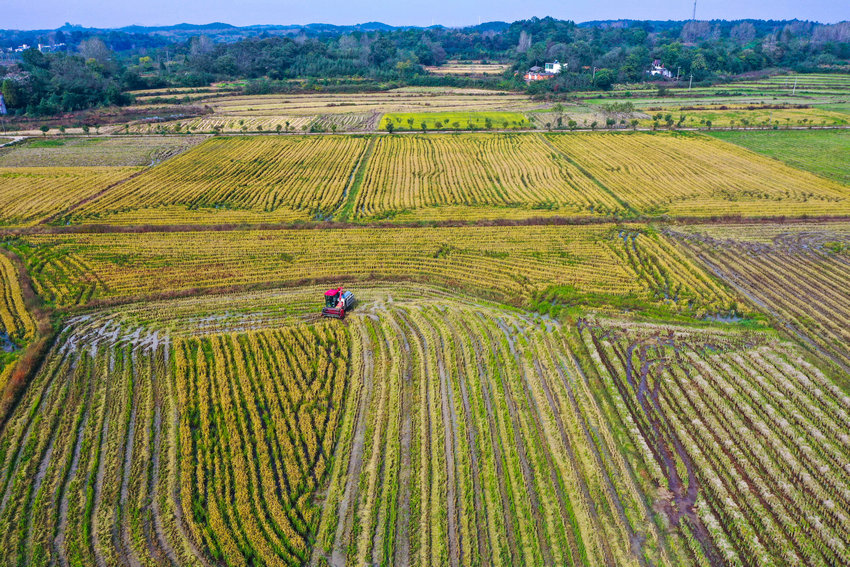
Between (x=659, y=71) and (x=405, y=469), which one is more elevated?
(x=659, y=71)

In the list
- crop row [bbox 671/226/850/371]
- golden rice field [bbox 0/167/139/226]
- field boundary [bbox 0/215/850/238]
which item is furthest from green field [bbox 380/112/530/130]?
crop row [bbox 671/226/850/371]

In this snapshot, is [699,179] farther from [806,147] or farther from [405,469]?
[405,469]

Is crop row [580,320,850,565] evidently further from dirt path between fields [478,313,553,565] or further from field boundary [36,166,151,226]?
field boundary [36,166,151,226]

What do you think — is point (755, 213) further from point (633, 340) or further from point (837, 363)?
point (633, 340)

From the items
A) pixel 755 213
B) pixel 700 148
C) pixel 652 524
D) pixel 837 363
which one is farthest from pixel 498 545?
pixel 700 148

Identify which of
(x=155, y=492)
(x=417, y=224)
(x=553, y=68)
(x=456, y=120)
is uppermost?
(x=553, y=68)

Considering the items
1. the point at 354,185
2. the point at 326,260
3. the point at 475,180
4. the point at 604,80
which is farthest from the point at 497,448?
the point at 604,80
